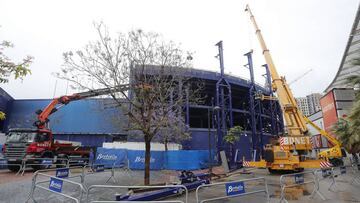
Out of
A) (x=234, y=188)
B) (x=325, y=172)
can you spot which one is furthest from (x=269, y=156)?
(x=234, y=188)

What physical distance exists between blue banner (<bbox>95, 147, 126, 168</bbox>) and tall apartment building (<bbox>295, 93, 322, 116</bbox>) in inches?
4001

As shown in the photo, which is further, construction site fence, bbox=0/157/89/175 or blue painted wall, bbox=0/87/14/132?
blue painted wall, bbox=0/87/14/132

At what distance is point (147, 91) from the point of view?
462 inches

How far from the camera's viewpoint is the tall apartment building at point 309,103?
348ft

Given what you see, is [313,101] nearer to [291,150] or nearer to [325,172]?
[291,150]

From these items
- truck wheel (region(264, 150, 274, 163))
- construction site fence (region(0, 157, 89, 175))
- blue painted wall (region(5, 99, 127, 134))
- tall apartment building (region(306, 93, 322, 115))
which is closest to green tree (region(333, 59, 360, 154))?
truck wheel (region(264, 150, 274, 163))

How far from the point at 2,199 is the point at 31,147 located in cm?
959

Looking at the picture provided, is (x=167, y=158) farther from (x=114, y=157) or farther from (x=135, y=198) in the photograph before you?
(x=135, y=198)

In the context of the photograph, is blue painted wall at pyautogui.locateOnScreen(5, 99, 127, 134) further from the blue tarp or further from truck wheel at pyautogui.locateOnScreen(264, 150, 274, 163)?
truck wheel at pyautogui.locateOnScreen(264, 150, 274, 163)

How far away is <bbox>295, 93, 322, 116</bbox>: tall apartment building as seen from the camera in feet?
348

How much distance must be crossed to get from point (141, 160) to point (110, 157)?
271 cm

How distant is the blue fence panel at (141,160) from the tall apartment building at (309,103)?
9916cm

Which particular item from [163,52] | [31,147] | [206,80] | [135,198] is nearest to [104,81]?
[163,52]

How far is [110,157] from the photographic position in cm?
2053
